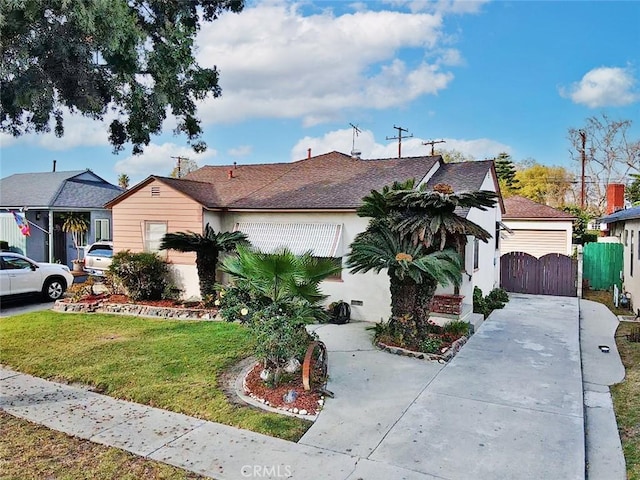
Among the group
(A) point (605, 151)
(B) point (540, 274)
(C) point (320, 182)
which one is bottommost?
(B) point (540, 274)

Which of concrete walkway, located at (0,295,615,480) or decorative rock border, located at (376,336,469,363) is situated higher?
decorative rock border, located at (376,336,469,363)

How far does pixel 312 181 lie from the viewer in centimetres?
1698

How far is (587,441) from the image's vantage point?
6.16 meters

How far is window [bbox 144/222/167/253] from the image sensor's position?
16.1 metres

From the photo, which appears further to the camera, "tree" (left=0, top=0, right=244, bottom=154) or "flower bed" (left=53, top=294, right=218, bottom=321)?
"flower bed" (left=53, top=294, right=218, bottom=321)

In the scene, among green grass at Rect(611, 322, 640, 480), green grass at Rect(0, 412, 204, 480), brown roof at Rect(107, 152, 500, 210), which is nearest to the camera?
green grass at Rect(0, 412, 204, 480)

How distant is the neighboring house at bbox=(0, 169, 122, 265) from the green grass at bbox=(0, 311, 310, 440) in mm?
11206

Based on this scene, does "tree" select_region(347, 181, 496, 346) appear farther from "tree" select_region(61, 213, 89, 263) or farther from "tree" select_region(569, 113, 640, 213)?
"tree" select_region(569, 113, 640, 213)

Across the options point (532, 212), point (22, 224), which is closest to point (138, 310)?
point (22, 224)

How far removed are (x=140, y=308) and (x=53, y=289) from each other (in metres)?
4.94

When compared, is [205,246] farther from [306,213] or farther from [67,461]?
[67,461]

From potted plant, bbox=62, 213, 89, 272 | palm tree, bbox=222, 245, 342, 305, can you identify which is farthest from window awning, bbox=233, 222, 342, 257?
potted plant, bbox=62, 213, 89, 272

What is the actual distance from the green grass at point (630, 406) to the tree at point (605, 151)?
36.9 metres

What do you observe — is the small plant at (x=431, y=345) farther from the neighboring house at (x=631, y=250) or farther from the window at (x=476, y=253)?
the neighboring house at (x=631, y=250)
